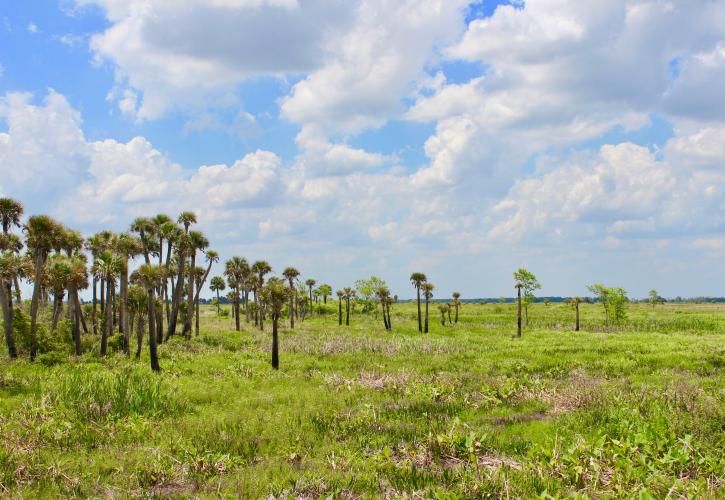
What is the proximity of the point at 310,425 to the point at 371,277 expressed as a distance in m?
73.5

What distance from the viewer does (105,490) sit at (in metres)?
9.13

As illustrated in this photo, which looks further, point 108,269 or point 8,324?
point 108,269

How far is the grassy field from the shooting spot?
29.8 ft

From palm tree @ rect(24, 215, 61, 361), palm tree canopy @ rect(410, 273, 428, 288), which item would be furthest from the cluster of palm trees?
palm tree canopy @ rect(410, 273, 428, 288)

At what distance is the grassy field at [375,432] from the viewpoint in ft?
29.8

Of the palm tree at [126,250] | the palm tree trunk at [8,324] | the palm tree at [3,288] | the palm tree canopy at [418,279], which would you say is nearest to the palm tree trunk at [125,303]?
the palm tree at [126,250]

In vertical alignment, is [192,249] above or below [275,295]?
above

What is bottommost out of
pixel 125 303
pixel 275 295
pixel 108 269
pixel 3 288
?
pixel 125 303

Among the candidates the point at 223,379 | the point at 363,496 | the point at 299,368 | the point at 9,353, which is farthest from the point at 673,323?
the point at 9,353

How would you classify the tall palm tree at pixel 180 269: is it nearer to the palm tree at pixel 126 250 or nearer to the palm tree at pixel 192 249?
the palm tree at pixel 192 249

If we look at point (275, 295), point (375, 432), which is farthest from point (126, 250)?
point (375, 432)

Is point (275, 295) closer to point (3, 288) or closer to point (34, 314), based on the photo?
point (34, 314)

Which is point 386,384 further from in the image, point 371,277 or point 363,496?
point 371,277

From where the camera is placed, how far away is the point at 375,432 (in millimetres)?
13109
